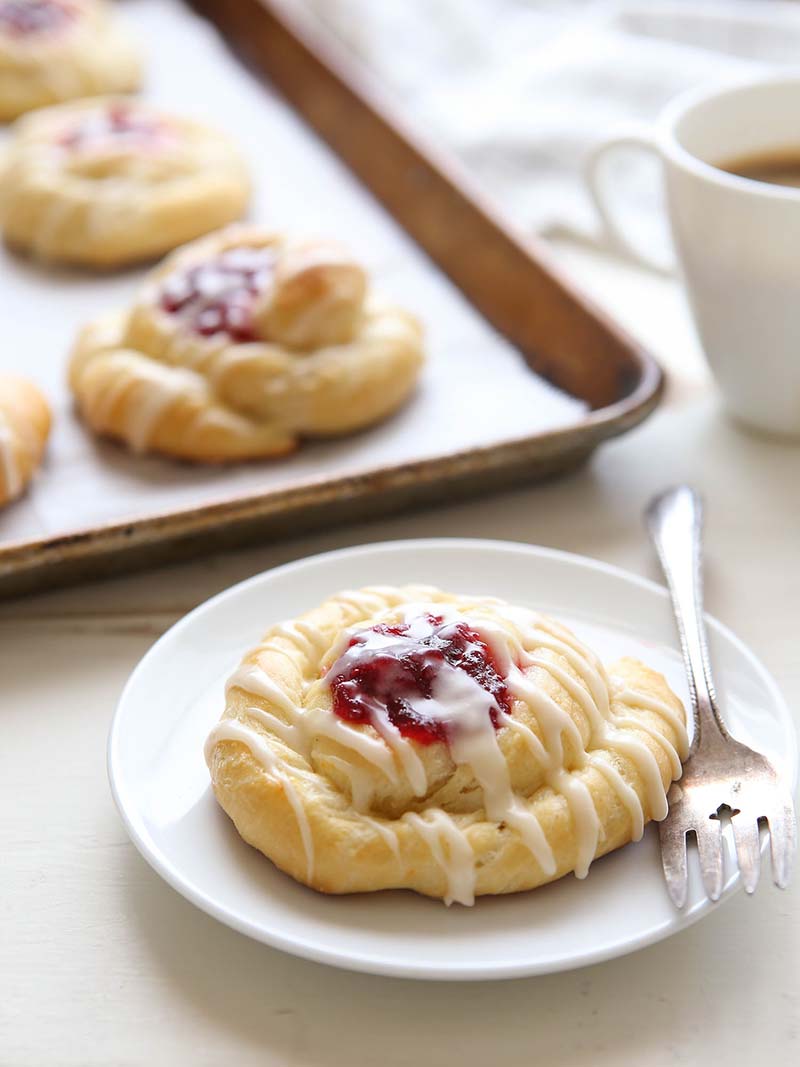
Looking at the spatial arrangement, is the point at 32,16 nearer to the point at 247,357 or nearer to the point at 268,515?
the point at 247,357

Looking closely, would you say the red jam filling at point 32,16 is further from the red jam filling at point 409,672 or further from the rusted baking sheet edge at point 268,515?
the red jam filling at point 409,672

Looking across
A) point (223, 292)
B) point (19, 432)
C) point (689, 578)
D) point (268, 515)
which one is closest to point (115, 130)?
point (223, 292)

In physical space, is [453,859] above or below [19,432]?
above

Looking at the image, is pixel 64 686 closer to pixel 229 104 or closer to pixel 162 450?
pixel 162 450

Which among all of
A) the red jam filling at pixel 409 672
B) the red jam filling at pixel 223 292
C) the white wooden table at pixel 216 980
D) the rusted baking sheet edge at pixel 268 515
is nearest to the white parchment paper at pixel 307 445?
the rusted baking sheet edge at pixel 268 515

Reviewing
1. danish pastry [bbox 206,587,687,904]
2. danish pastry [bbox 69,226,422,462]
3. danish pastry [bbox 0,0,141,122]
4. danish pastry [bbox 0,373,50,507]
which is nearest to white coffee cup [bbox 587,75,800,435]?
danish pastry [bbox 69,226,422,462]

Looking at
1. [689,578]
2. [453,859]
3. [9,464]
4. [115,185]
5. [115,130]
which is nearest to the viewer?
[453,859]

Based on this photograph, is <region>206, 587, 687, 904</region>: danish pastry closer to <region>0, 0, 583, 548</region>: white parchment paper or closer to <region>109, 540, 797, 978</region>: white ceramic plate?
<region>109, 540, 797, 978</region>: white ceramic plate
